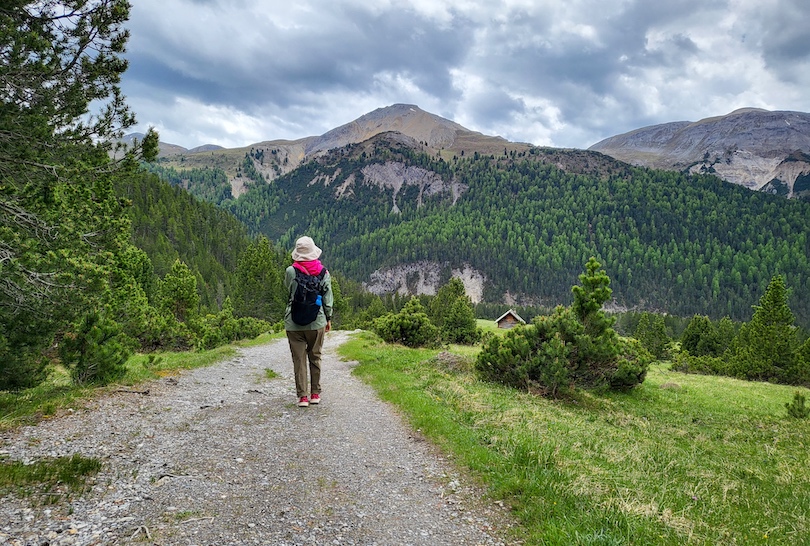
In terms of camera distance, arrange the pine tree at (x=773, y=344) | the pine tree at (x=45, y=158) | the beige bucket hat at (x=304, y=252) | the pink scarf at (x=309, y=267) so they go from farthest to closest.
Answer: the pine tree at (x=773, y=344)
the beige bucket hat at (x=304, y=252)
the pink scarf at (x=309, y=267)
the pine tree at (x=45, y=158)

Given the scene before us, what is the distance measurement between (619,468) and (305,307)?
22.5 ft

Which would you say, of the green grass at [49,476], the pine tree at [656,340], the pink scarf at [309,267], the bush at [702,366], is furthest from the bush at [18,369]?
the pine tree at [656,340]

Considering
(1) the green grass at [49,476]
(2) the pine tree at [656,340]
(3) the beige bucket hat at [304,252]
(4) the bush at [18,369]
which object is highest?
(3) the beige bucket hat at [304,252]

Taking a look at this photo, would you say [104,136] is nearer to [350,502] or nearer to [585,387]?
[350,502]

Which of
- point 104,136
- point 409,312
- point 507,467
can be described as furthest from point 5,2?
point 409,312

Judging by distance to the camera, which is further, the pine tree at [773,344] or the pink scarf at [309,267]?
the pine tree at [773,344]

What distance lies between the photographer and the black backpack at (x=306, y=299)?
1001cm

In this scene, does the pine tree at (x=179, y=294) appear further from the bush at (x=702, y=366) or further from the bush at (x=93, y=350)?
the bush at (x=702, y=366)

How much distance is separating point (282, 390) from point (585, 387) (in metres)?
13.9

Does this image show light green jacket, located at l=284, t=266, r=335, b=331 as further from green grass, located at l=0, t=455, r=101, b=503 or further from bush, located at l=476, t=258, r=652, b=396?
bush, located at l=476, t=258, r=652, b=396

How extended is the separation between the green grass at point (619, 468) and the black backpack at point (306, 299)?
338cm

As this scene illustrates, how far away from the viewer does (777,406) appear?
2495 cm

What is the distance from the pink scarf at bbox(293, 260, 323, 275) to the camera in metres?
10.2

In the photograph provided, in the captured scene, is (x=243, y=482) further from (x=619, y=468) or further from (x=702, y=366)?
(x=702, y=366)
